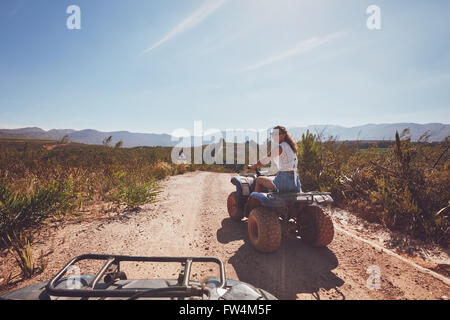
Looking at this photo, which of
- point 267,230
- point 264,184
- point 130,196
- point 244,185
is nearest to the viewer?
point 267,230

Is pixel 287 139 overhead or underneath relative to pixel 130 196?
overhead

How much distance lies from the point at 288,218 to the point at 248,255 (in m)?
0.93

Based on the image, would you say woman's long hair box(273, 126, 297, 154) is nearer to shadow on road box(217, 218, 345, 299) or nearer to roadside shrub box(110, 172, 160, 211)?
shadow on road box(217, 218, 345, 299)

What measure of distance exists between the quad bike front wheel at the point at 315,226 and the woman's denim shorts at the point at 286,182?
46 cm

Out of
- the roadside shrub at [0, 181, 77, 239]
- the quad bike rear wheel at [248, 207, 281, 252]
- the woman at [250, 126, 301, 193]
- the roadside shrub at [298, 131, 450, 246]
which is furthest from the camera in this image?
the roadside shrub at [298, 131, 450, 246]

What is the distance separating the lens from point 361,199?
5078 millimetres

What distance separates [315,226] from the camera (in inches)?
129

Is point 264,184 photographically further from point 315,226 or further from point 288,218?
point 315,226

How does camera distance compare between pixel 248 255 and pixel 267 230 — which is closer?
pixel 267 230

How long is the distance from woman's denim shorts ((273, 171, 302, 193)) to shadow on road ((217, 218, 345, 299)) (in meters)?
1.06

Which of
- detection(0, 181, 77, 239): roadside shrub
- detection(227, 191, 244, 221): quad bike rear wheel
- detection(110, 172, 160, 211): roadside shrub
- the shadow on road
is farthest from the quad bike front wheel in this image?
detection(0, 181, 77, 239): roadside shrub

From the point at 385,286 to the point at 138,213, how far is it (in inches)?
191

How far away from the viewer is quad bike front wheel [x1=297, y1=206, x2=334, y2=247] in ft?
10.6

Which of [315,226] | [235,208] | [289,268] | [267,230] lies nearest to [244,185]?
[235,208]
